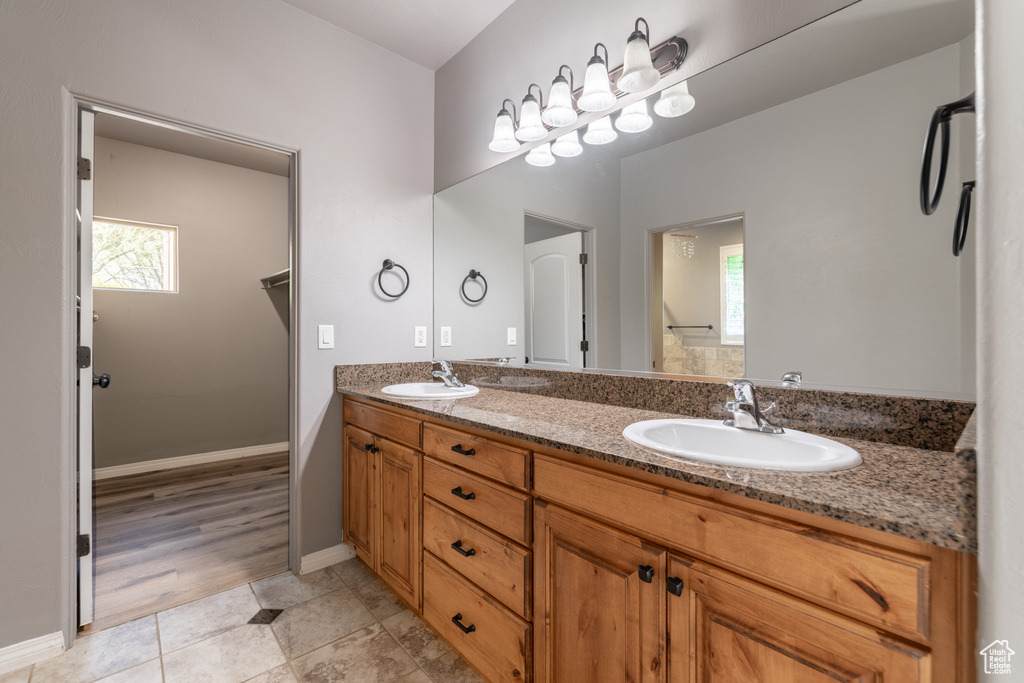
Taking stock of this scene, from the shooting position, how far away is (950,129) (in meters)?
1.00

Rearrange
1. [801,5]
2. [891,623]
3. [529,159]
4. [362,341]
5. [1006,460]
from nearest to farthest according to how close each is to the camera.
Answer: [1006,460], [891,623], [801,5], [529,159], [362,341]

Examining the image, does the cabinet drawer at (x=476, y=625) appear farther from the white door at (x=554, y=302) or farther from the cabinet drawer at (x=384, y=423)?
the white door at (x=554, y=302)

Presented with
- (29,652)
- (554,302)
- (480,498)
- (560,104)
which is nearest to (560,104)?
(560,104)

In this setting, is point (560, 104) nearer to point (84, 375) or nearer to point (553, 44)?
point (553, 44)

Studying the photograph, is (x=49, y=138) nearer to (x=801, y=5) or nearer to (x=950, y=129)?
(x=801, y=5)

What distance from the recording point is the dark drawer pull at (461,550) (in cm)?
141

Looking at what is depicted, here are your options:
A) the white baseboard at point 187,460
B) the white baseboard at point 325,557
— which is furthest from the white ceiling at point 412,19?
the white baseboard at point 187,460

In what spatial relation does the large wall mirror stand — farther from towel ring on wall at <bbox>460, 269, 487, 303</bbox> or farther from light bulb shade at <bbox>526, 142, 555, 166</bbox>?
towel ring on wall at <bbox>460, 269, 487, 303</bbox>

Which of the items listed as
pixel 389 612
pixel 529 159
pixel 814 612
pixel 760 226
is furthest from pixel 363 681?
pixel 529 159

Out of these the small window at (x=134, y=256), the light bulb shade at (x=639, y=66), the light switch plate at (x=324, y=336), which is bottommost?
the light switch plate at (x=324, y=336)

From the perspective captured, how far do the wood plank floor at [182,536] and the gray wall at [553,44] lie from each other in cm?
218

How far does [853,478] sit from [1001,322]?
374 millimetres

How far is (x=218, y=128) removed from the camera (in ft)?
6.39

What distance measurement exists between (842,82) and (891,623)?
4.03ft
